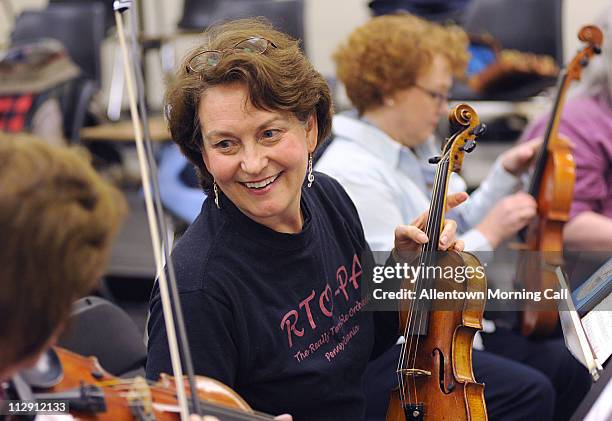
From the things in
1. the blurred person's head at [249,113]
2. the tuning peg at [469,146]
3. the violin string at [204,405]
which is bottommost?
the violin string at [204,405]

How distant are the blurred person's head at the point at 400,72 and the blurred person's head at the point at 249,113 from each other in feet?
2.10

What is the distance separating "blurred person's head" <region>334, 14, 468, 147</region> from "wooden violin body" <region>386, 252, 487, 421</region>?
2.15 feet

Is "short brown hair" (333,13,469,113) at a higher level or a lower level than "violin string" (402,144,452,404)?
higher

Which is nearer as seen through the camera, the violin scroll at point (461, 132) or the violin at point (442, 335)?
the violin at point (442, 335)

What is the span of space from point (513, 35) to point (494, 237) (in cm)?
250

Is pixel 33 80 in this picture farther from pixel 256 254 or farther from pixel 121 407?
pixel 121 407

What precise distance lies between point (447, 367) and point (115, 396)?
2.20ft

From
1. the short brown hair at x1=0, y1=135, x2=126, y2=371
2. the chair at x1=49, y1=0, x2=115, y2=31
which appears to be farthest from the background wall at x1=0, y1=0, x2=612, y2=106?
the short brown hair at x1=0, y1=135, x2=126, y2=371

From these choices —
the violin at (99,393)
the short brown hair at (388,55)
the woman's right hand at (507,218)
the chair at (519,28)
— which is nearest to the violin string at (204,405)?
the violin at (99,393)

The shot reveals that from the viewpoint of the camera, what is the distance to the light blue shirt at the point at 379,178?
177 centimetres

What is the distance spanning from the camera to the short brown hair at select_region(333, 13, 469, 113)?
2002 mm

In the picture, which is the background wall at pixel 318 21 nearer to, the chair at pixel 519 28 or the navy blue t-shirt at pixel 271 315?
the chair at pixel 519 28

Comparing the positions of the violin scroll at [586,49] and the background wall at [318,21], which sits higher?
the violin scroll at [586,49]

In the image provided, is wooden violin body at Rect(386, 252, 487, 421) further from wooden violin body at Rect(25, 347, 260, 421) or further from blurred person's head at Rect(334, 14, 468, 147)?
blurred person's head at Rect(334, 14, 468, 147)
